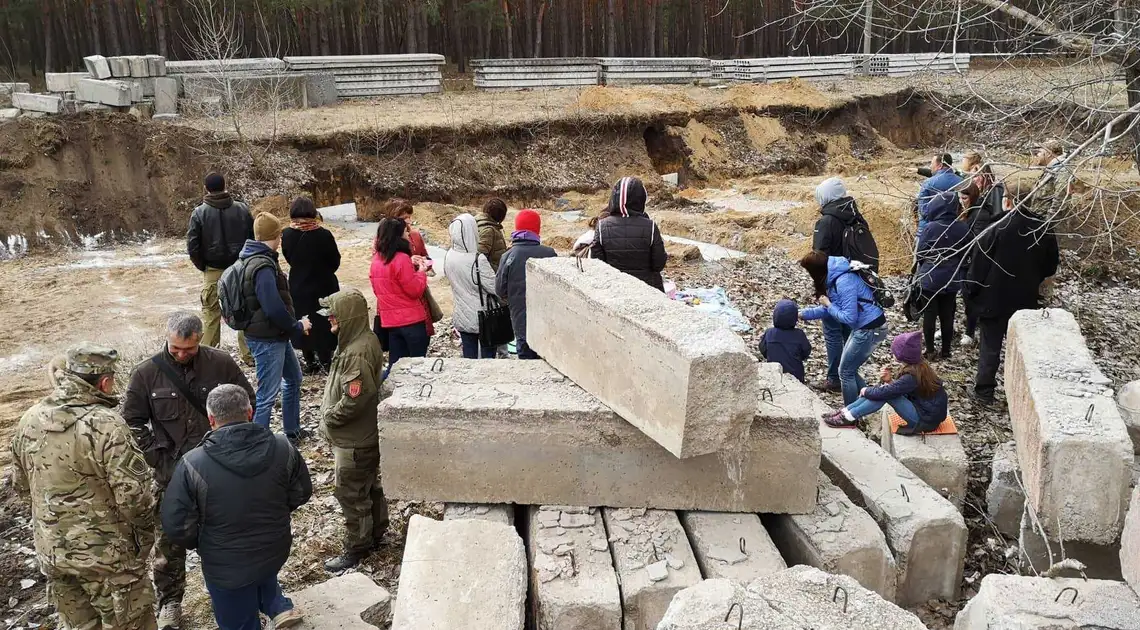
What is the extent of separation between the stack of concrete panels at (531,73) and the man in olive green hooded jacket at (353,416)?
17.1 m

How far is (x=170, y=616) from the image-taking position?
5012 millimetres

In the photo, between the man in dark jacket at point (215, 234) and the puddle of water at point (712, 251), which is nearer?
the man in dark jacket at point (215, 234)

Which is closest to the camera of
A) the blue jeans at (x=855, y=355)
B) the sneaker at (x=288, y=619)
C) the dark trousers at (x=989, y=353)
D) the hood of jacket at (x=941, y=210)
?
the sneaker at (x=288, y=619)

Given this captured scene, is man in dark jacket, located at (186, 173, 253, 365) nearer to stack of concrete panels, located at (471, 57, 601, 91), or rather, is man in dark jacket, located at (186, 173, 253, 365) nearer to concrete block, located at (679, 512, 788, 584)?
concrete block, located at (679, 512, 788, 584)

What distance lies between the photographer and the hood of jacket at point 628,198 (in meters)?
6.79

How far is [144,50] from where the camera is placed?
20.8m

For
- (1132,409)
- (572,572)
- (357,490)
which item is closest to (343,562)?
(357,490)

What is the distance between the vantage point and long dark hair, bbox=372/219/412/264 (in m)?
6.67

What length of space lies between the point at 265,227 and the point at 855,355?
4.61 meters

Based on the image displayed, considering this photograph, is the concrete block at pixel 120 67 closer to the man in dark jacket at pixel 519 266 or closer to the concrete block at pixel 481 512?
the man in dark jacket at pixel 519 266

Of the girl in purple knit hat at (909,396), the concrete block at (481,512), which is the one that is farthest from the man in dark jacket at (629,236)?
the concrete block at (481,512)

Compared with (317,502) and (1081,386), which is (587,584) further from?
(1081,386)

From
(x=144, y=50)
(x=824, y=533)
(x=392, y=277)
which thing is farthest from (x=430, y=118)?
(x=824, y=533)

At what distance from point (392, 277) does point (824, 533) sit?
3.62 metres
